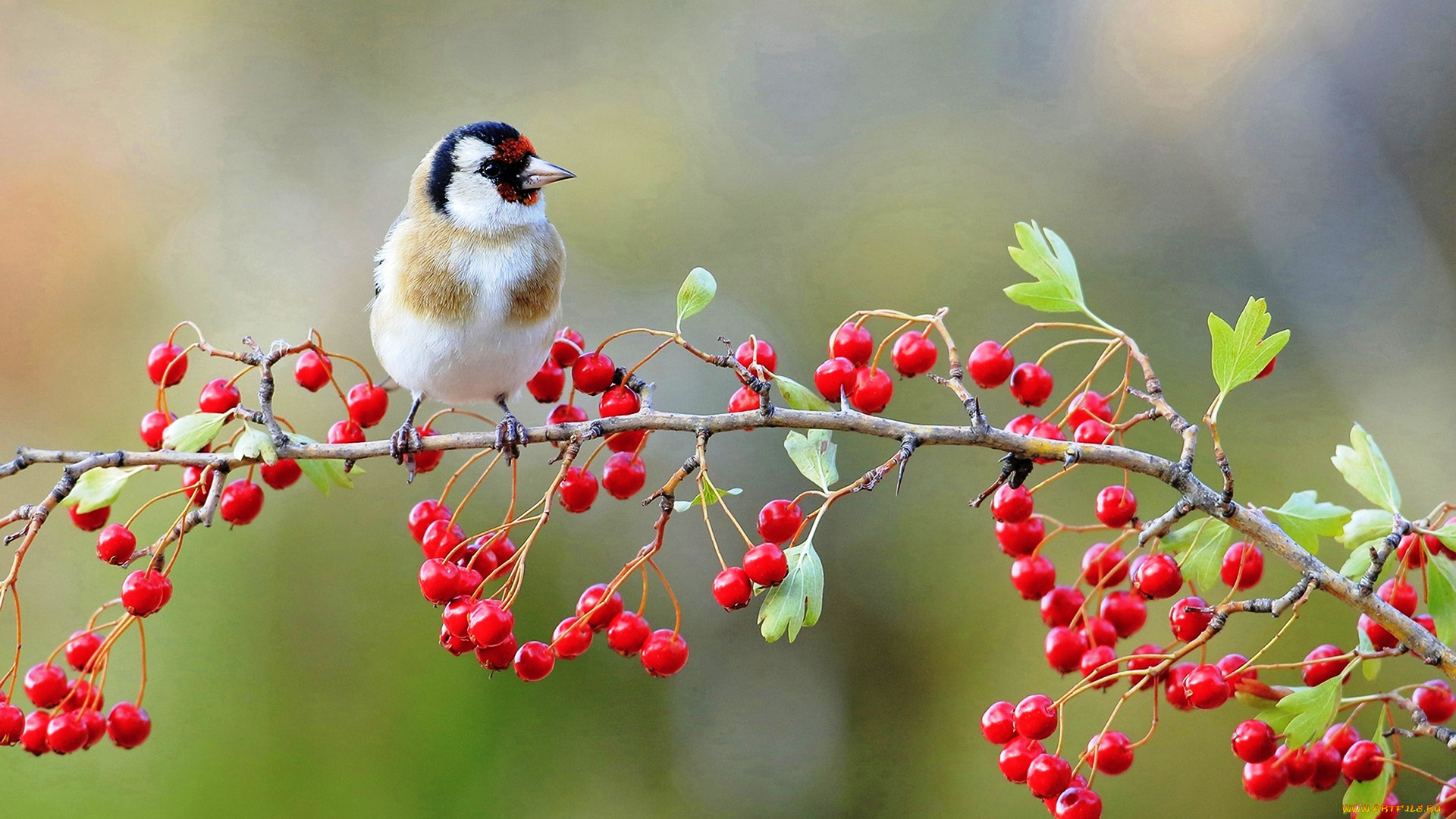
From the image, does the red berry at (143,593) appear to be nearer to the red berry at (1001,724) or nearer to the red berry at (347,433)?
the red berry at (347,433)

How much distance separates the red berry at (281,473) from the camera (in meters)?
1.19

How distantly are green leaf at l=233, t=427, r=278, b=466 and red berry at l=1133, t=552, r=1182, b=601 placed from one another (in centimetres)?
79

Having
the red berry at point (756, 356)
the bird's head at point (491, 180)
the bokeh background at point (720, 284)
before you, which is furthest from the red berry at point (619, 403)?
the bokeh background at point (720, 284)

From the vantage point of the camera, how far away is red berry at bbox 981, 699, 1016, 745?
1.03 meters

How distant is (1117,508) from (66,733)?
1073 mm

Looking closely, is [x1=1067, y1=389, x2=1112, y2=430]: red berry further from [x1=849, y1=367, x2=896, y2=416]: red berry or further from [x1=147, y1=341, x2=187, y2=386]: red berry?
[x1=147, y1=341, x2=187, y2=386]: red berry

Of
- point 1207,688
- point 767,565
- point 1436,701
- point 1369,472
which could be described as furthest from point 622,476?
point 1436,701

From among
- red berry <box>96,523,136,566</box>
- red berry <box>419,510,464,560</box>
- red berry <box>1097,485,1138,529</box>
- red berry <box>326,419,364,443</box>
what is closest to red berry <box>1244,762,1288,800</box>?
red berry <box>1097,485,1138,529</box>

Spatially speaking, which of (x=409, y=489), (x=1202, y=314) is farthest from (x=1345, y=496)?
(x=409, y=489)

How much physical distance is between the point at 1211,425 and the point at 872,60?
3.03 m

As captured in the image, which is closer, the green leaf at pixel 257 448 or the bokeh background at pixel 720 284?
the green leaf at pixel 257 448

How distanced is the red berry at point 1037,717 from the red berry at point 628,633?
0.37 metres

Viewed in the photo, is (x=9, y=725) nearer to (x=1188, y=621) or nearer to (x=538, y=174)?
(x=538, y=174)

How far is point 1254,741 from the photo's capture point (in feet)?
3.13
